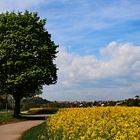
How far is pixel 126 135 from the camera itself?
967cm

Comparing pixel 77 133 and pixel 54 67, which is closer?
pixel 77 133

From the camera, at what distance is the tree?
4450 centimetres

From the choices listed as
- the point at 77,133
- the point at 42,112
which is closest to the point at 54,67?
the point at 42,112

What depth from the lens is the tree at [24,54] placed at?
44500mm

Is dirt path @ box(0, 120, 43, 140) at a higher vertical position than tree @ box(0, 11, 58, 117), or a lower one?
lower

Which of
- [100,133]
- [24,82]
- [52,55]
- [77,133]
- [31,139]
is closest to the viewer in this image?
[100,133]

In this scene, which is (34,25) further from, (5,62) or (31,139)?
(31,139)

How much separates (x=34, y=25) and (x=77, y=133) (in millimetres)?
34400

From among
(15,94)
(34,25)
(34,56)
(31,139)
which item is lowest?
(31,139)

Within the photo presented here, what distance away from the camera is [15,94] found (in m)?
47.9

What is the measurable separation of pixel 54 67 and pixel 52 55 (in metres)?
1.13

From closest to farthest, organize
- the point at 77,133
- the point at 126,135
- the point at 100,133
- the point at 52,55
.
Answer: the point at 126,135 → the point at 100,133 → the point at 77,133 → the point at 52,55

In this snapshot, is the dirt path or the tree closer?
the dirt path

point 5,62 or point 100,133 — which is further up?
point 5,62
